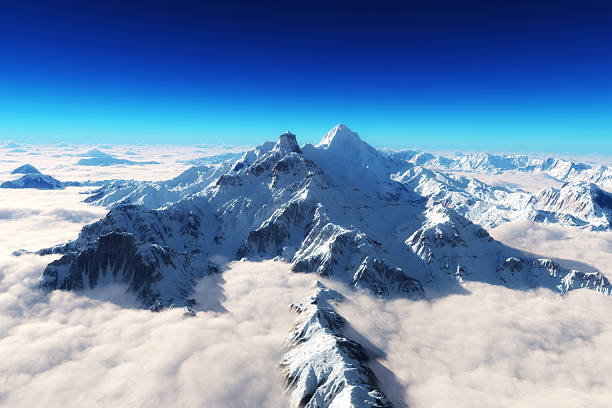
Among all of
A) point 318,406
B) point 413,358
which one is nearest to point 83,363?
point 318,406

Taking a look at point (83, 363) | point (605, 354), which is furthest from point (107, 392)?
point (605, 354)

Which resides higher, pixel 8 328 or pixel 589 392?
pixel 8 328

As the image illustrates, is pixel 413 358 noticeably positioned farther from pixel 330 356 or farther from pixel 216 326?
pixel 216 326

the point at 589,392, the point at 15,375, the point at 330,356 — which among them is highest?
the point at 330,356

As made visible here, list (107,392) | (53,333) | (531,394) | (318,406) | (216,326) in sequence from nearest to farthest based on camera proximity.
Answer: (318,406)
(107,392)
(531,394)
(53,333)
(216,326)

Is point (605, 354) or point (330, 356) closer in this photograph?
point (330, 356)

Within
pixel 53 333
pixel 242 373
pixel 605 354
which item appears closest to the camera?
pixel 242 373

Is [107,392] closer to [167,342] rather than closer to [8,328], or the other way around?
[167,342]
